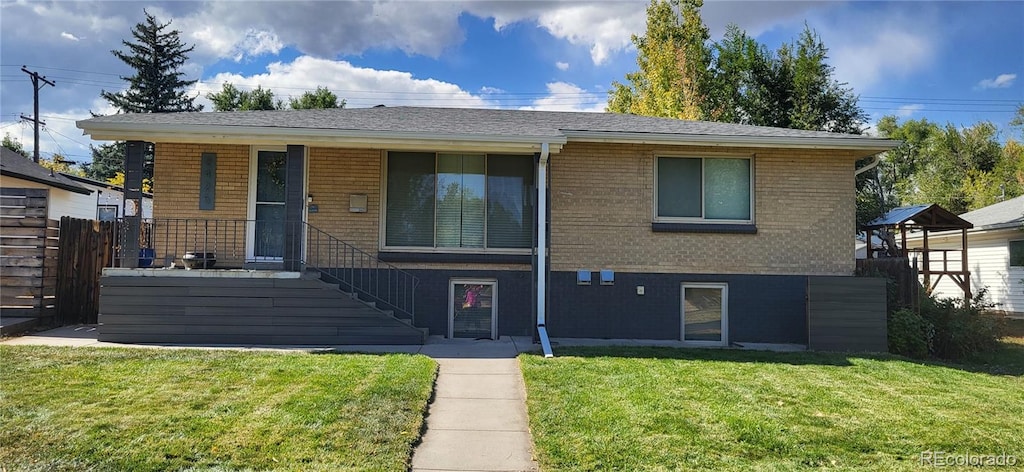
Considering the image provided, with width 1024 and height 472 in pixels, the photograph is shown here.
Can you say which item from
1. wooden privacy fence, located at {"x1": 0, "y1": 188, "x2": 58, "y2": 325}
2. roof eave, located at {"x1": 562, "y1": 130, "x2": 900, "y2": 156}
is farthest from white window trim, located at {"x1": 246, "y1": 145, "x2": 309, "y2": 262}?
roof eave, located at {"x1": 562, "y1": 130, "x2": 900, "y2": 156}

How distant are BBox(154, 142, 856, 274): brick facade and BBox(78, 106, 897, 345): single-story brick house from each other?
0.02m

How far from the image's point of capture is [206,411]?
14.6ft

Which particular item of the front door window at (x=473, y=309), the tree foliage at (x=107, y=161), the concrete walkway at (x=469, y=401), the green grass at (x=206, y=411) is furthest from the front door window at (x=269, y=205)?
the tree foliage at (x=107, y=161)

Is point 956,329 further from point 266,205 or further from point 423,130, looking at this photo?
point 266,205

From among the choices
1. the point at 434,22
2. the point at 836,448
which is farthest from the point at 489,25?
the point at 836,448

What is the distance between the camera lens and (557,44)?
15.0 m

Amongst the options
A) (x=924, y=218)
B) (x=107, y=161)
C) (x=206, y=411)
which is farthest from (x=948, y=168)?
(x=107, y=161)

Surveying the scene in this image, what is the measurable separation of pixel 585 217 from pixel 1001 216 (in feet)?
48.9

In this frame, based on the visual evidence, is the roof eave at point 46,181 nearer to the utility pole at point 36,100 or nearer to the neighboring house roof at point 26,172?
the neighboring house roof at point 26,172

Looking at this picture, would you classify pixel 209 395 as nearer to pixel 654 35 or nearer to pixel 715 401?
pixel 715 401

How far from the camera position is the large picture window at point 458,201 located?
352 inches

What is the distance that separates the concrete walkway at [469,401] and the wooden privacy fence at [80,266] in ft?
1.45

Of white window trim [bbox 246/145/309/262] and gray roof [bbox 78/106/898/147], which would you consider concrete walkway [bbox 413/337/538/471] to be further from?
white window trim [bbox 246/145/309/262]

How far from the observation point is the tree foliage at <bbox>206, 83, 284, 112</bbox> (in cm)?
3519
